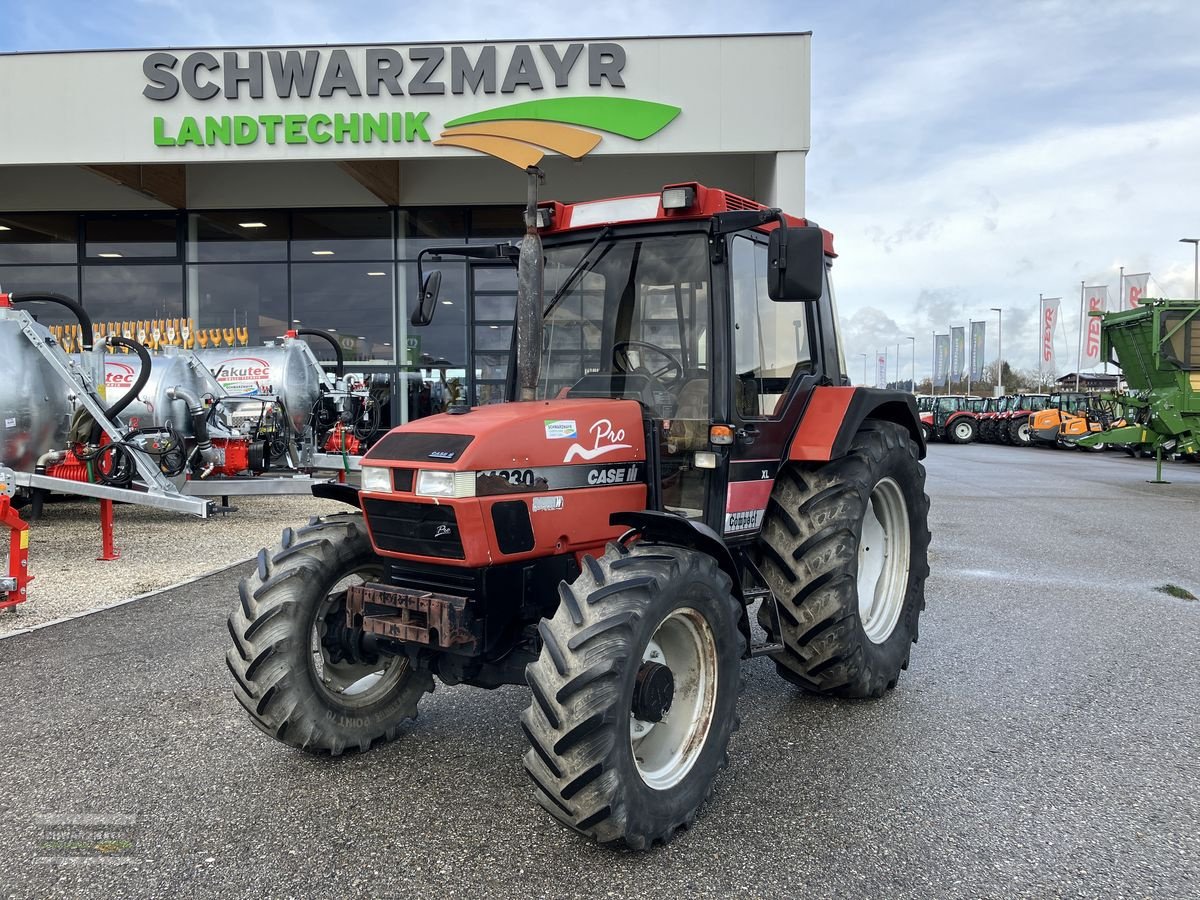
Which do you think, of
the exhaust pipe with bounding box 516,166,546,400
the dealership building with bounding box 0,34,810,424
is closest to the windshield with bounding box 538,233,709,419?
the exhaust pipe with bounding box 516,166,546,400

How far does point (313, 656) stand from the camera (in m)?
3.77

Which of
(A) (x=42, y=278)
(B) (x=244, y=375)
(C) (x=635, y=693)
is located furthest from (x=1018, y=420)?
(C) (x=635, y=693)

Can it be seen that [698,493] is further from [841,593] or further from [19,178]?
[19,178]

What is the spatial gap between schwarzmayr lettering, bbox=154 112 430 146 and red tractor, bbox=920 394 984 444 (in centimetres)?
2316

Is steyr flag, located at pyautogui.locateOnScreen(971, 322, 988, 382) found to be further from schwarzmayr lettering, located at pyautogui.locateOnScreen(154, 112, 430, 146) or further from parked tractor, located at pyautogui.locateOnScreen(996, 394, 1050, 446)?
schwarzmayr lettering, located at pyautogui.locateOnScreen(154, 112, 430, 146)

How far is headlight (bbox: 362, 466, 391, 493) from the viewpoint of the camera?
11.3 feet

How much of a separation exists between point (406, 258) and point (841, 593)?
15850mm

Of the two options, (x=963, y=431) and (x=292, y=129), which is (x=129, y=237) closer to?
(x=292, y=129)

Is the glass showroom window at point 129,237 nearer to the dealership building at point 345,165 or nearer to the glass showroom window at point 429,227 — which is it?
the dealership building at point 345,165

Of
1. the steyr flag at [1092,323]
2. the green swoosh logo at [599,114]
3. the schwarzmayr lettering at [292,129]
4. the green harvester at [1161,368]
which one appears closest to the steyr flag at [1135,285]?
the steyr flag at [1092,323]

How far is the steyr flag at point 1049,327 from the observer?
49.2 m

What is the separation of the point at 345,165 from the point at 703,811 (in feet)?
49.9

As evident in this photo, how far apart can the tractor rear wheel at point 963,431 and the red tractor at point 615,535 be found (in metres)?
31.0

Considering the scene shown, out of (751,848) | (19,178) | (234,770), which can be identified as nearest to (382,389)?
(19,178)
